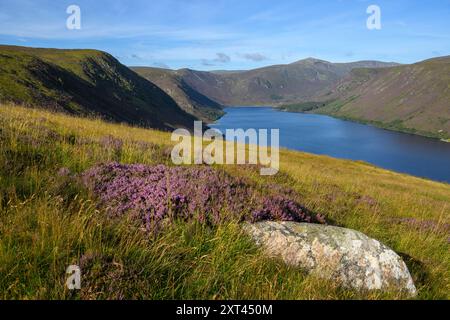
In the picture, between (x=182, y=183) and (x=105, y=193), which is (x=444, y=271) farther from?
(x=105, y=193)

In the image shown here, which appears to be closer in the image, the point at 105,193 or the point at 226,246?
the point at 226,246

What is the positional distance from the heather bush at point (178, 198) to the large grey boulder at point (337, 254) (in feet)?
1.65

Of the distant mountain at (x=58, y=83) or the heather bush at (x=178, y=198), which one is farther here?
the distant mountain at (x=58, y=83)

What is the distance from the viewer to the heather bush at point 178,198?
17.5 feet

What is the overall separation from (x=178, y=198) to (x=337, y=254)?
2602mm

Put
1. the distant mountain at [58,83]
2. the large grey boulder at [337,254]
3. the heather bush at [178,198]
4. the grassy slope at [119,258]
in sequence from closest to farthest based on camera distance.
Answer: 1. the grassy slope at [119,258]
2. the large grey boulder at [337,254]
3. the heather bush at [178,198]
4. the distant mountain at [58,83]

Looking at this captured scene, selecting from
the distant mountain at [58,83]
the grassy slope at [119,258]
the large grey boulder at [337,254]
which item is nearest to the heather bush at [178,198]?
the grassy slope at [119,258]

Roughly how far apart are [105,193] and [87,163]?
1.92m

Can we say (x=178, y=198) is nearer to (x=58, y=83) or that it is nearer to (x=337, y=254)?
(x=337, y=254)

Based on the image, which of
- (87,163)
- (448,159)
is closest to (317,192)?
(87,163)

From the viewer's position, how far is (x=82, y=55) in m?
159

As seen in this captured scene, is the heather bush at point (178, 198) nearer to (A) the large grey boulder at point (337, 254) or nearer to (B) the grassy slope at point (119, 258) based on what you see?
(B) the grassy slope at point (119, 258)

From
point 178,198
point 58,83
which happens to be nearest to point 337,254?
point 178,198

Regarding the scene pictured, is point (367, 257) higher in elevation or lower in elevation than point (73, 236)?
lower
